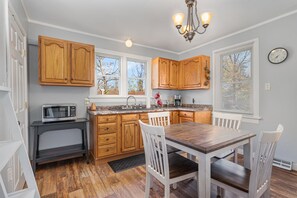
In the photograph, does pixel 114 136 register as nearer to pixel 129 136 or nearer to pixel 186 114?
pixel 129 136

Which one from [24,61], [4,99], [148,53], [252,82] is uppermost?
[148,53]

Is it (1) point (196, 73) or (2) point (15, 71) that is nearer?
(2) point (15, 71)

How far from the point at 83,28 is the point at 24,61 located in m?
1.19

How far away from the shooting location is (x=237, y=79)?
10.6 ft

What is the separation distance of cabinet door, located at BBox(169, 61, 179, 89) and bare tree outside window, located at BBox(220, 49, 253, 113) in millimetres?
1137

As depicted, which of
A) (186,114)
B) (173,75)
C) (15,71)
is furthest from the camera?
(173,75)

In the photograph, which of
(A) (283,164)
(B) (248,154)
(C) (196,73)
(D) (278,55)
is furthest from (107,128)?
(D) (278,55)

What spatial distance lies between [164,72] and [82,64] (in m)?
2.00

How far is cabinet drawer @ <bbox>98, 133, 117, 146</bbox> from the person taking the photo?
263 cm

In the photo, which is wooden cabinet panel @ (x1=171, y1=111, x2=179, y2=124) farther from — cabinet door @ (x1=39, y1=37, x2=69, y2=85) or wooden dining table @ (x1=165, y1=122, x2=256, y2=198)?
cabinet door @ (x1=39, y1=37, x2=69, y2=85)

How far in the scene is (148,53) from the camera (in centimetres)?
395

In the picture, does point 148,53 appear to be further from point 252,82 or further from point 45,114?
point 45,114

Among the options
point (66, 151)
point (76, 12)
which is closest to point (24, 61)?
point (76, 12)

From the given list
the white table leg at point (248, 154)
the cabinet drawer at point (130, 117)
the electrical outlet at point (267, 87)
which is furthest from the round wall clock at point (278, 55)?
the cabinet drawer at point (130, 117)
